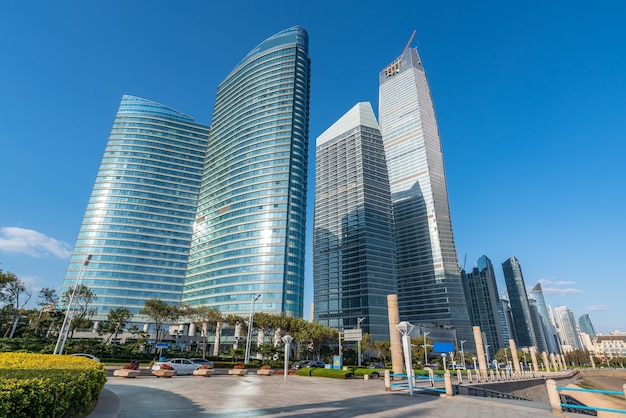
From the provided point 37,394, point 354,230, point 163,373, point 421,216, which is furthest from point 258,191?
point 37,394

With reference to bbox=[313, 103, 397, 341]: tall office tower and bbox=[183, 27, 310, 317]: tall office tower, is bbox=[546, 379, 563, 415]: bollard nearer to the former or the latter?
bbox=[183, 27, 310, 317]: tall office tower

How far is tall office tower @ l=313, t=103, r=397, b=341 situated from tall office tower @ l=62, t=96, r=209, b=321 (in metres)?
68.6

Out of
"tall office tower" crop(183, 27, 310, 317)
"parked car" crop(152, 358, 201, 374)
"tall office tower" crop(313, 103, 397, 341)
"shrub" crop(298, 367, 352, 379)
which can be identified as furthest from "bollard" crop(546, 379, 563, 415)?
"tall office tower" crop(313, 103, 397, 341)

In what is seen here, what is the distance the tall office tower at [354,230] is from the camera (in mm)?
136375

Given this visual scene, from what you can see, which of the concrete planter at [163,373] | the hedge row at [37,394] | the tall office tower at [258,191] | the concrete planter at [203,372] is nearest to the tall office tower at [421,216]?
the tall office tower at [258,191]

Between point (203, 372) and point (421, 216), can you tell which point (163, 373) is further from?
point (421, 216)

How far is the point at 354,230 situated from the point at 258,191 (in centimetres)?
6010

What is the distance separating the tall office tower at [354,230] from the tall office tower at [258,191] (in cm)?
4900

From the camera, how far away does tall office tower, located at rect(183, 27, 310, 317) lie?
9469 cm

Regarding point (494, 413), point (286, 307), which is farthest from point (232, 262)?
point (494, 413)

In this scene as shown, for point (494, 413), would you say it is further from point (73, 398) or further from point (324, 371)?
point (324, 371)

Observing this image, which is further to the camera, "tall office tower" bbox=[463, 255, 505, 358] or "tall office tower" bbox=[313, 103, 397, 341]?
"tall office tower" bbox=[463, 255, 505, 358]

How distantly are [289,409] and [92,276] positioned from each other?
120412 mm

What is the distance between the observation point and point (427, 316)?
14725 centimetres
